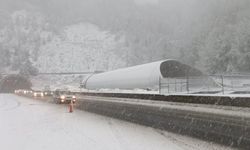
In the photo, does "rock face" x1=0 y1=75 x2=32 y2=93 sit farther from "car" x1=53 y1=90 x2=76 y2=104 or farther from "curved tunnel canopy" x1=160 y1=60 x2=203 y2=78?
"car" x1=53 y1=90 x2=76 y2=104

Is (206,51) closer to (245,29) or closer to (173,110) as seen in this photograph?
(245,29)

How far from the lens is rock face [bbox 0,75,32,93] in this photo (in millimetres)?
126125

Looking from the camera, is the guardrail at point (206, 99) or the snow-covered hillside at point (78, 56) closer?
the guardrail at point (206, 99)

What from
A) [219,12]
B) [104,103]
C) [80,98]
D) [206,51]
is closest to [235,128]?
[104,103]

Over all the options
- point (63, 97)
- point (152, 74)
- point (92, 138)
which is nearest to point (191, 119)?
point (92, 138)

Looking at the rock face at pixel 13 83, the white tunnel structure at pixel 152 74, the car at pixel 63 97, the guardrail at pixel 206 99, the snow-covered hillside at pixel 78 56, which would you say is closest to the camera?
the guardrail at pixel 206 99

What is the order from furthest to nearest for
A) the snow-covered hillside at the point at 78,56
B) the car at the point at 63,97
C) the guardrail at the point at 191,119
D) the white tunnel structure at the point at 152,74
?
1. the snow-covered hillside at the point at 78,56
2. the white tunnel structure at the point at 152,74
3. the car at the point at 63,97
4. the guardrail at the point at 191,119

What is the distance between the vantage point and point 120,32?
199 m

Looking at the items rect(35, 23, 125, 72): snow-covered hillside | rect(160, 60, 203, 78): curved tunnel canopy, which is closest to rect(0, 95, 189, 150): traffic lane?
rect(160, 60, 203, 78): curved tunnel canopy

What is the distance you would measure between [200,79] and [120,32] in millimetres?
165941

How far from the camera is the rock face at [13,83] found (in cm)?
12612

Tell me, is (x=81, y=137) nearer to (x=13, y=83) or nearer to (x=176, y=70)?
(x=176, y=70)

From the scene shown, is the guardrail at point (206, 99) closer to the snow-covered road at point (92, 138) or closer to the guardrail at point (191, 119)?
the guardrail at point (191, 119)

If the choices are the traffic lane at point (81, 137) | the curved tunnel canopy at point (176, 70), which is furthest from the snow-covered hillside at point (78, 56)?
the traffic lane at point (81, 137)
